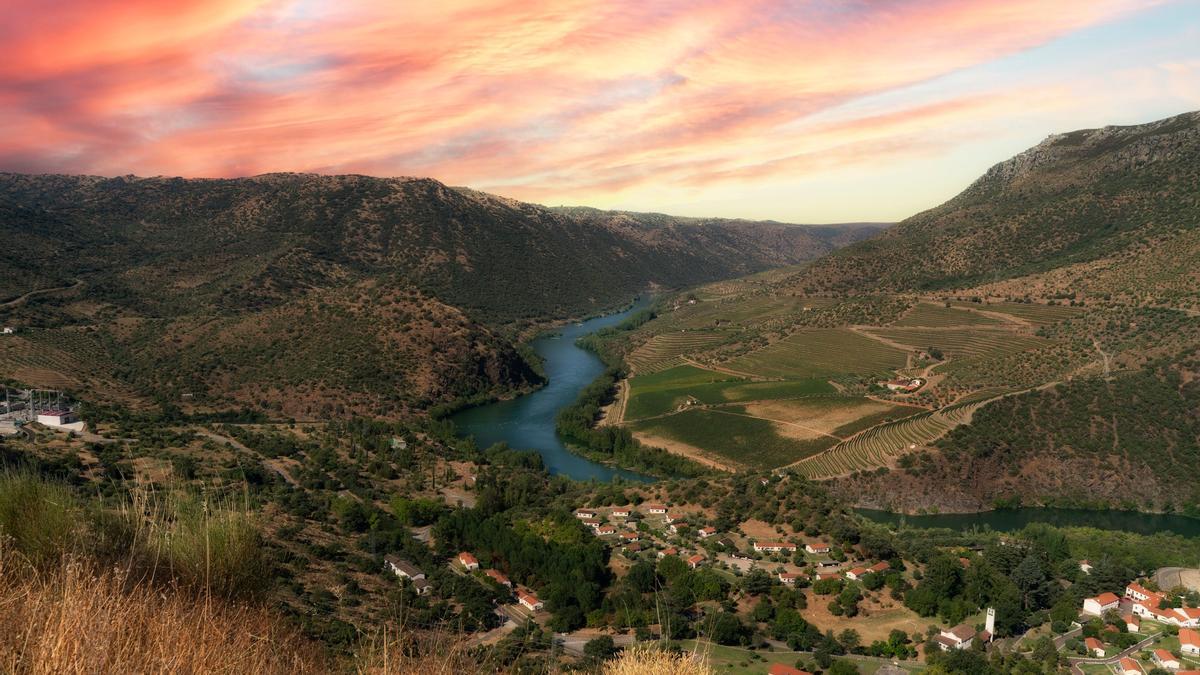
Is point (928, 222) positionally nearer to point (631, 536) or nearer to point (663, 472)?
point (663, 472)

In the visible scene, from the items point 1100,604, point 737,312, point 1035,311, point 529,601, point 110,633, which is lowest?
point 1100,604

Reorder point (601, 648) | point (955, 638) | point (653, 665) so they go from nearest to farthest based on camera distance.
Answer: point (653, 665) < point (601, 648) < point (955, 638)

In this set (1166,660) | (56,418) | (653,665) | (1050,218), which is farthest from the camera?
(1050,218)

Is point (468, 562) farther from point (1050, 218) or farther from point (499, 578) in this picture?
point (1050, 218)

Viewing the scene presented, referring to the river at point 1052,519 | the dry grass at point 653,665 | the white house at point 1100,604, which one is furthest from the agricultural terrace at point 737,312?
the dry grass at point 653,665

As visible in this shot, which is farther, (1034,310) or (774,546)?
(1034,310)

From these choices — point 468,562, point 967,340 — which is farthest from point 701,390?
point 468,562

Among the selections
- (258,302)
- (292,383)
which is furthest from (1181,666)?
(258,302)

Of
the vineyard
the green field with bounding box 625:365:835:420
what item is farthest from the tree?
the vineyard
